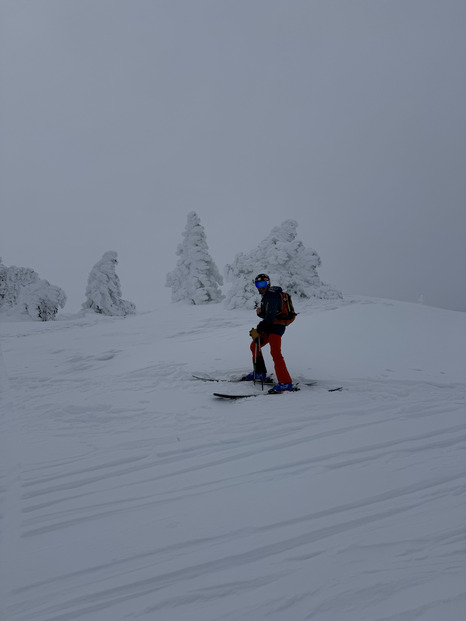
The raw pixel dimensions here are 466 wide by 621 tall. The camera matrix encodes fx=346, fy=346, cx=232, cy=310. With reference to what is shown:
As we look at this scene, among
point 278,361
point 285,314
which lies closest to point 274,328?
point 285,314

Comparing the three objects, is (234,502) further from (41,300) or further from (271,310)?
(41,300)

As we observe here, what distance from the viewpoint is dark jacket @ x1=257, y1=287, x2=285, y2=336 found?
22.3ft

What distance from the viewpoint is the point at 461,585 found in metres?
2.30

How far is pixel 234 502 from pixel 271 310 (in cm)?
404

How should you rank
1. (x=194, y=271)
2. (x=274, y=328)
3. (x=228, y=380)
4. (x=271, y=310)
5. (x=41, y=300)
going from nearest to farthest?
(x=271, y=310) → (x=274, y=328) → (x=228, y=380) → (x=41, y=300) → (x=194, y=271)

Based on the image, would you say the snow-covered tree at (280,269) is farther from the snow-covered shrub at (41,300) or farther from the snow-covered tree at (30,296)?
the snow-covered tree at (30,296)

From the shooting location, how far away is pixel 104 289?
93.1 feet

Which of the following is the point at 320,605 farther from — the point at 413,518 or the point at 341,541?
the point at 413,518

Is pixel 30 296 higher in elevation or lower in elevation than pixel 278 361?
higher

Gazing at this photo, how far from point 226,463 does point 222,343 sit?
726 cm

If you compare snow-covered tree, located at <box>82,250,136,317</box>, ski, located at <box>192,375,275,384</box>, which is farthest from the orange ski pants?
snow-covered tree, located at <box>82,250,136,317</box>

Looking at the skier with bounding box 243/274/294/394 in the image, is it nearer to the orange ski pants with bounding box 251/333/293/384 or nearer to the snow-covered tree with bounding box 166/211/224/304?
the orange ski pants with bounding box 251/333/293/384

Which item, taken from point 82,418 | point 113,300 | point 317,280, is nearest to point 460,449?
point 82,418

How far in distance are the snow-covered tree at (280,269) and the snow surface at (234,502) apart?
15.2 meters
